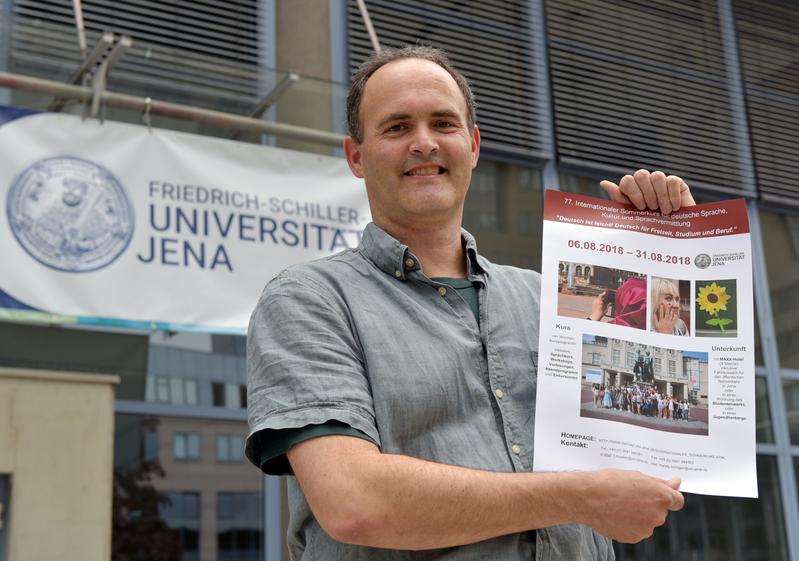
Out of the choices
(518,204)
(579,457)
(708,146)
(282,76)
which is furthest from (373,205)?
(708,146)

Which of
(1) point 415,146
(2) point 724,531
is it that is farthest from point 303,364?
(2) point 724,531

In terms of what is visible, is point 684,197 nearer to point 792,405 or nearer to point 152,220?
point 152,220

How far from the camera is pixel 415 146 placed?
1.82 metres

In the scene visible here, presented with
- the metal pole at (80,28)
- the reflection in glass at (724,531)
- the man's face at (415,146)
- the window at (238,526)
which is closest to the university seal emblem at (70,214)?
the metal pole at (80,28)

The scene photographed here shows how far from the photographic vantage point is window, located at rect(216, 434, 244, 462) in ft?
17.6

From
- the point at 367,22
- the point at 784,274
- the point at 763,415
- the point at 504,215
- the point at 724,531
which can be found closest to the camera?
the point at 367,22

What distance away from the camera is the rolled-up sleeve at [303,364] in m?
1.56

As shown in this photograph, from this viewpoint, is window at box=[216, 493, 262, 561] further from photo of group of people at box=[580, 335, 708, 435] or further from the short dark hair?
photo of group of people at box=[580, 335, 708, 435]

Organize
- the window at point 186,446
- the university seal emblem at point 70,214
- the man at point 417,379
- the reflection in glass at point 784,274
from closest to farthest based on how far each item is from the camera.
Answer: the man at point 417,379 → the university seal emblem at point 70,214 → the window at point 186,446 → the reflection in glass at point 784,274

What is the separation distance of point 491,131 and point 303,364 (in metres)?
5.09

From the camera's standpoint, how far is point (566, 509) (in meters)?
1.49

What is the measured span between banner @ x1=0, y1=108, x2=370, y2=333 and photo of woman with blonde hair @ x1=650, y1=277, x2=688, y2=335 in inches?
134

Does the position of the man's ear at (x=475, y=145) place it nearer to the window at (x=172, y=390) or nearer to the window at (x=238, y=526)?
the window at (x=172, y=390)

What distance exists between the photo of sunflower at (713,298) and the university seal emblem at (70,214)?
3.49 meters
